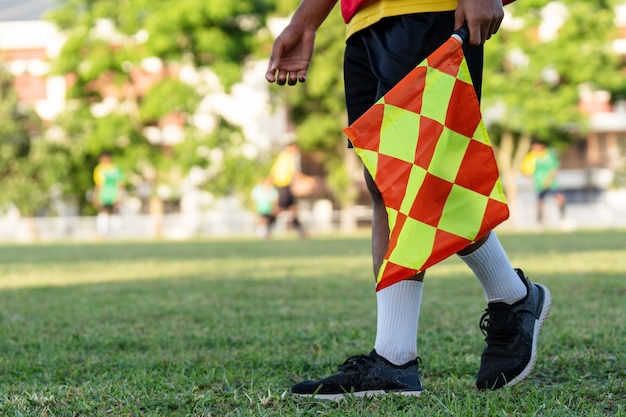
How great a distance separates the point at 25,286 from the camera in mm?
6609

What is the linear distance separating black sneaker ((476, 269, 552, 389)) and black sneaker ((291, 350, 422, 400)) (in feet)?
0.72

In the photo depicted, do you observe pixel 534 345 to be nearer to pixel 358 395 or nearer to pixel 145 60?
pixel 358 395

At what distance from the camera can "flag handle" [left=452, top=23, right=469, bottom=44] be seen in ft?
7.36

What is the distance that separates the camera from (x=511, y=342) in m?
2.48

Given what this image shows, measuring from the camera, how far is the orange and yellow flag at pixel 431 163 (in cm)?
209

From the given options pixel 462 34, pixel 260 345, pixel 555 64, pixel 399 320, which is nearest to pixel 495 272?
pixel 399 320

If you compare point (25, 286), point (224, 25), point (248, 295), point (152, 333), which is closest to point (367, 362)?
point (152, 333)

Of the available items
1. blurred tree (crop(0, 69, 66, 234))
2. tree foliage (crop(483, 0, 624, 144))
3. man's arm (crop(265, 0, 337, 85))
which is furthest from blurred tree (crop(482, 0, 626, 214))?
man's arm (crop(265, 0, 337, 85))

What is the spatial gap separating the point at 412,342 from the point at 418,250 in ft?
1.44

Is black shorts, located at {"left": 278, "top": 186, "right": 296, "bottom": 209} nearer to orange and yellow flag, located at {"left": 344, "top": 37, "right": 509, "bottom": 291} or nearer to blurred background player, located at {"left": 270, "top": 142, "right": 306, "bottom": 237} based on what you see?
blurred background player, located at {"left": 270, "top": 142, "right": 306, "bottom": 237}

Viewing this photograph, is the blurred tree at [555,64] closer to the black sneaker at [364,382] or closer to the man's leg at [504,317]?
the man's leg at [504,317]

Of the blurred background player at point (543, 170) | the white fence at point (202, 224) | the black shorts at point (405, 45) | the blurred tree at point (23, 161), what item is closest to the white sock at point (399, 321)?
the black shorts at point (405, 45)

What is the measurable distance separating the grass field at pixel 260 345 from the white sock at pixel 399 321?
0.14 m

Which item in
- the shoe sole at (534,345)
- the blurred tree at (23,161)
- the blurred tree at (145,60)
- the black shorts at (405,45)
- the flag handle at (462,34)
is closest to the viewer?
the flag handle at (462,34)
